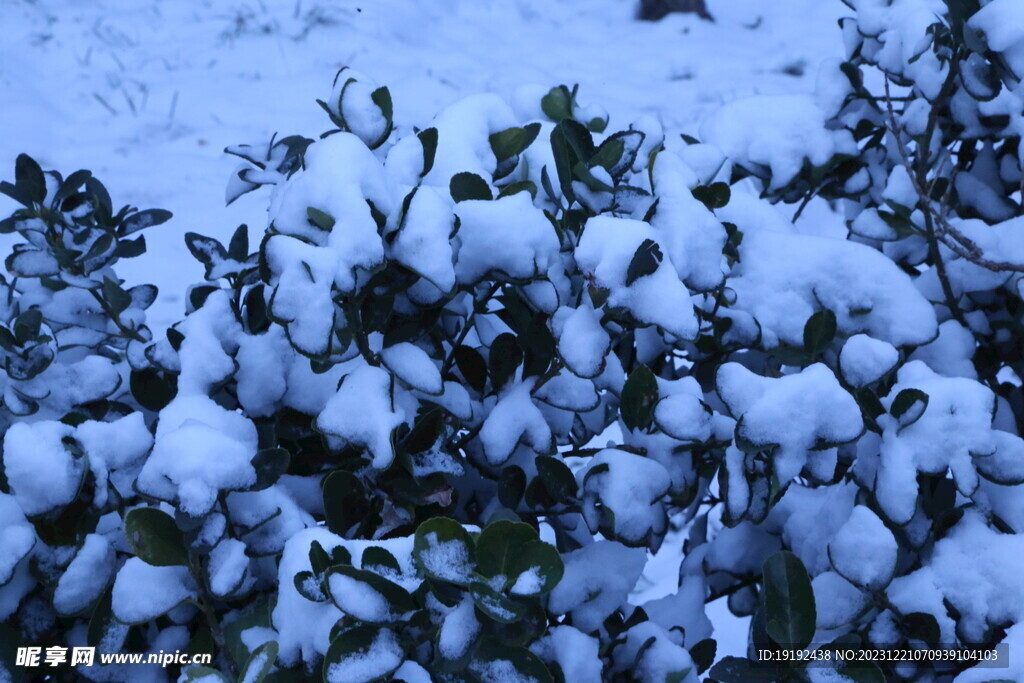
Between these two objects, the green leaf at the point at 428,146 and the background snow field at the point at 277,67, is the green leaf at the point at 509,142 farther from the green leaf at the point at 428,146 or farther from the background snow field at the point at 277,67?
the background snow field at the point at 277,67

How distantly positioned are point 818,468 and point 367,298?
0.48 m

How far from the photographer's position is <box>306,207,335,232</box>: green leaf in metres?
0.91

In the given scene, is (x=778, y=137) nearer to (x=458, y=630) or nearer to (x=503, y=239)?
(x=503, y=239)

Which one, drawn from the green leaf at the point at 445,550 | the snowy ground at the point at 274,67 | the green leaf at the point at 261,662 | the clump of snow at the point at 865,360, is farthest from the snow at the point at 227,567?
the snowy ground at the point at 274,67

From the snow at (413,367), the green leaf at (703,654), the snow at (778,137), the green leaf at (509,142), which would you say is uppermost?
the green leaf at (509,142)

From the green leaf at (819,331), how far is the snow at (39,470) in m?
0.80

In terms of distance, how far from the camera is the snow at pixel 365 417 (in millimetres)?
930

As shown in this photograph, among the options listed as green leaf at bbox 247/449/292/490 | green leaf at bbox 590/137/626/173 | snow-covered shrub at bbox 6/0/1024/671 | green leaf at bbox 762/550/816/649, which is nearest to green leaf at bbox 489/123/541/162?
snow-covered shrub at bbox 6/0/1024/671

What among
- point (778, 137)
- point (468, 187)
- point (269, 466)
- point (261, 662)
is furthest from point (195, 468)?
point (778, 137)

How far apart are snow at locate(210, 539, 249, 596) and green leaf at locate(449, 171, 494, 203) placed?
1.37ft

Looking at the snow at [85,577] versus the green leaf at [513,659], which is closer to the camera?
the green leaf at [513,659]

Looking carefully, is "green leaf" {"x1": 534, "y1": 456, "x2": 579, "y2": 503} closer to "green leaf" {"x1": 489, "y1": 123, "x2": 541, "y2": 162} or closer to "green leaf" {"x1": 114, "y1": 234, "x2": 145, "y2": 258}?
"green leaf" {"x1": 489, "y1": 123, "x2": 541, "y2": 162}

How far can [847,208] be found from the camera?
1.68 metres

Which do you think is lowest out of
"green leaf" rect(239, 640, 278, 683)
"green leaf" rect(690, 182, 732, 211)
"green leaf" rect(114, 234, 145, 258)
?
"green leaf" rect(114, 234, 145, 258)
